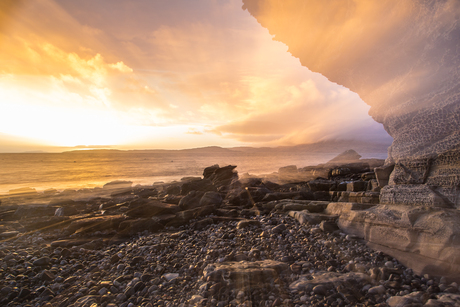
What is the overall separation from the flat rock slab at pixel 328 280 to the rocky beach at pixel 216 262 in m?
0.02

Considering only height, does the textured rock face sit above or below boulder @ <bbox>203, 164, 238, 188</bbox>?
above

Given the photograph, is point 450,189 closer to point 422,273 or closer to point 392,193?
point 392,193

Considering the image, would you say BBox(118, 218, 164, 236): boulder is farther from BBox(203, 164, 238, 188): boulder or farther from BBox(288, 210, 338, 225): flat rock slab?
BBox(203, 164, 238, 188): boulder

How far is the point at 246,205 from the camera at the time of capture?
992 cm

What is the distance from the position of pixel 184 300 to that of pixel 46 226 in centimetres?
846

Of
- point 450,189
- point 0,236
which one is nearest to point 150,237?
point 0,236

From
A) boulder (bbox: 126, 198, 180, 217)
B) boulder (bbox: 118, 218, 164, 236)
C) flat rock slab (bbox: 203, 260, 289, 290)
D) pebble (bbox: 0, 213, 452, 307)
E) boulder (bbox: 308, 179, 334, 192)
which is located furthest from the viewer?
boulder (bbox: 308, 179, 334, 192)

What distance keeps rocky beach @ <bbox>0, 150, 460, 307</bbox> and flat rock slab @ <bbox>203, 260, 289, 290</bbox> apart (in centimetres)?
2

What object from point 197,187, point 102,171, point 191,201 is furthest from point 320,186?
point 102,171

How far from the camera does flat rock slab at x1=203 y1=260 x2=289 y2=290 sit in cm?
355

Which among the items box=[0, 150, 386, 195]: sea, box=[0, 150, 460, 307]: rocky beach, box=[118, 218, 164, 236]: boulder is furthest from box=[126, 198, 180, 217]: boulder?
box=[0, 150, 386, 195]: sea

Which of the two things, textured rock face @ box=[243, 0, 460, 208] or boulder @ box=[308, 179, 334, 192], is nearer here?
textured rock face @ box=[243, 0, 460, 208]

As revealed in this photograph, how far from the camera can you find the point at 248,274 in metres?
3.71

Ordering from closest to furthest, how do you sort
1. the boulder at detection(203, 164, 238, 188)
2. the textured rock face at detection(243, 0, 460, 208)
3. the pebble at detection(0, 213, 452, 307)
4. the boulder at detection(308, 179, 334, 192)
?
the pebble at detection(0, 213, 452, 307)
the textured rock face at detection(243, 0, 460, 208)
the boulder at detection(308, 179, 334, 192)
the boulder at detection(203, 164, 238, 188)
